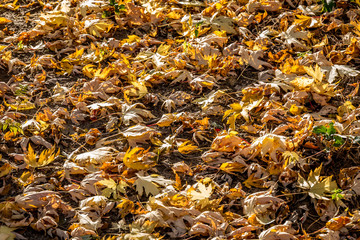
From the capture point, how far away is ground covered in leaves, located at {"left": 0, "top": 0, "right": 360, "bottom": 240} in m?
2.16

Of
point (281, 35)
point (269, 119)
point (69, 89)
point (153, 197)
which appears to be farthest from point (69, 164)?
point (281, 35)

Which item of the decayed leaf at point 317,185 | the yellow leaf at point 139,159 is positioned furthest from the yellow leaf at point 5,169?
the decayed leaf at point 317,185

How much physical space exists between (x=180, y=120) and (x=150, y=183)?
1.95ft

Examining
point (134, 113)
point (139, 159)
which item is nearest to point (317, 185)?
point (139, 159)

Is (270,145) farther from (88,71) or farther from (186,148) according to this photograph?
(88,71)

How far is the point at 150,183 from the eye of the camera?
2.33 meters

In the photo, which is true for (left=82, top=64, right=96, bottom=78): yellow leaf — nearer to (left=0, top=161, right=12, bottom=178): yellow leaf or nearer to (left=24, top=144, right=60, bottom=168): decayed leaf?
(left=24, top=144, right=60, bottom=168): decayed leaf

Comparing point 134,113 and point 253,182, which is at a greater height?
point 134,113

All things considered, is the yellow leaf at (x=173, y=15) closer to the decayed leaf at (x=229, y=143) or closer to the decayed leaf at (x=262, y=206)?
the decayed leaf at (x=229, y=143)

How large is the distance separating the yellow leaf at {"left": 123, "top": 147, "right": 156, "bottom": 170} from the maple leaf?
3.6 inches

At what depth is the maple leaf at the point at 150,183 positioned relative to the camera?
230cm

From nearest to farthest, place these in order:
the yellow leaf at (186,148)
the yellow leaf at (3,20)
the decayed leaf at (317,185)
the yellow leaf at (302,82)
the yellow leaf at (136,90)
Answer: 1. the decayed leaf at (317,185)
2. the yellow leaf at (186,148)
3. the yellow leaf at (302,82)
4. the yellow leaf at (136,90)
5. the yellow leaf at (3,20)

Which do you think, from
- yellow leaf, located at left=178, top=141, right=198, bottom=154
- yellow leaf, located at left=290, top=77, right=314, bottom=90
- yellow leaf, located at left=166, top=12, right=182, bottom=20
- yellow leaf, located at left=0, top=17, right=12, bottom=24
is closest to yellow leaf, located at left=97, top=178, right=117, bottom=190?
yellow leaf, located at left=178, top=141, right=198, bottom=154

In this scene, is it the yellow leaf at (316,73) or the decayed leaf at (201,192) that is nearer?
the decayed leaf at (201,192)
